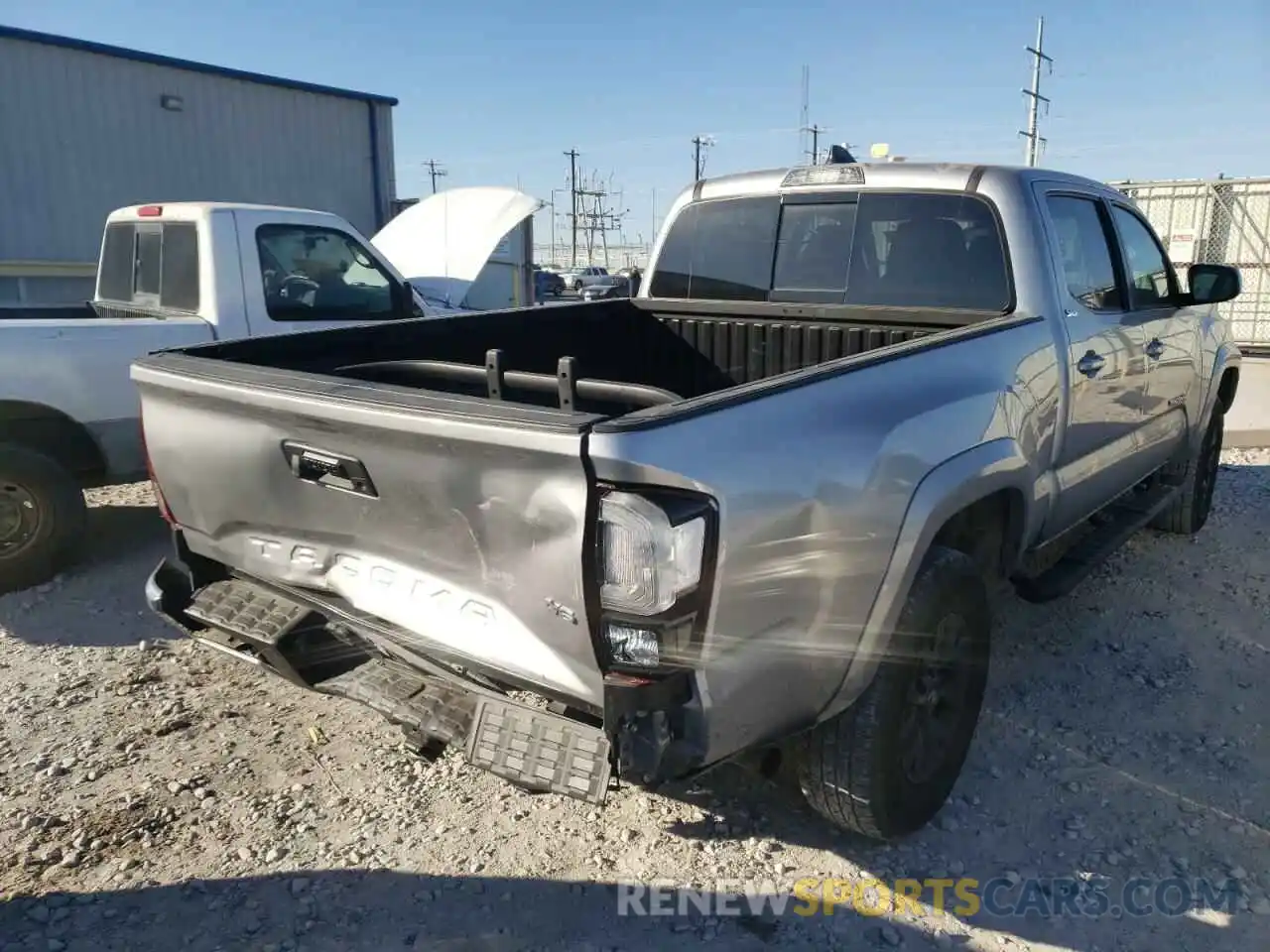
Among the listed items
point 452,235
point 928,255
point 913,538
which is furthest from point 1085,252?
point 452,235

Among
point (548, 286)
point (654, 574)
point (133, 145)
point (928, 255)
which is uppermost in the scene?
point (133, 145)

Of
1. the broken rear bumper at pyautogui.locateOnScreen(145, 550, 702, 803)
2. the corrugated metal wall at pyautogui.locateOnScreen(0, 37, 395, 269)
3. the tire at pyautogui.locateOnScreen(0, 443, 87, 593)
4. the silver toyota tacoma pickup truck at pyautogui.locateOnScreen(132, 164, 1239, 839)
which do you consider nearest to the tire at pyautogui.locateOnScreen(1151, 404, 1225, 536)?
the silver toyota tacoma pickup truck at pyautogui.locateOnScreen(132, 164, 1239, 839)

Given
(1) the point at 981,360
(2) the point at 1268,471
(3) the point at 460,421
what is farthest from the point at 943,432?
(2) the point at 1268,471

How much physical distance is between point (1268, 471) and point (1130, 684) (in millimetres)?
4461

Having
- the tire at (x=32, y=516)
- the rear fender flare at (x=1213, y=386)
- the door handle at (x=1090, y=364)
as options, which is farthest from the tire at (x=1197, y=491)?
the tire at (x=32, y=516)

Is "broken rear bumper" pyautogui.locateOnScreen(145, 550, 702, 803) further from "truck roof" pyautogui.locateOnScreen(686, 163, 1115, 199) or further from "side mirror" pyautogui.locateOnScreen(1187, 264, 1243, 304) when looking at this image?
"side mirror" pyautogui.locateOnScreen(1187, 264, 1243, 304)

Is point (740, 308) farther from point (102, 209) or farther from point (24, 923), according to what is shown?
point (102, 209)

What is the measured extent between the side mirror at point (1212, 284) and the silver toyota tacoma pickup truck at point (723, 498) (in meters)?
0.60

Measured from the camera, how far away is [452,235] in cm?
1019

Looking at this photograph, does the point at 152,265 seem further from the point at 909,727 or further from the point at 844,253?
the point at 909,727

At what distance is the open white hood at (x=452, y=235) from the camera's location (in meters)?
9.70

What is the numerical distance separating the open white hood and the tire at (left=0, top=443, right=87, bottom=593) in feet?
15.9

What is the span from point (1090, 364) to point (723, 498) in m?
2.29

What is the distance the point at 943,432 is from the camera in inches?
103
